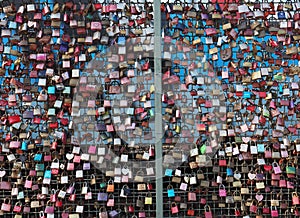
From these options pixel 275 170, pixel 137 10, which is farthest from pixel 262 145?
pixel 137 10

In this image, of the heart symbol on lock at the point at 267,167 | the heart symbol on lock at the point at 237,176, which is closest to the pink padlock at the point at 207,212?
the heart symbol on lock at the point at 237,176

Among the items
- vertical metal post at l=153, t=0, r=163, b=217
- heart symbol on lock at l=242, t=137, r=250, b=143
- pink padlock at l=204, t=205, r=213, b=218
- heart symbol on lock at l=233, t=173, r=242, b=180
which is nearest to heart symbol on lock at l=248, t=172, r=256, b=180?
heart symbol on lock at l=233, t=173, r=242, b=180

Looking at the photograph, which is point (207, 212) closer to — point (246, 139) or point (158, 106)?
point (246, 139)

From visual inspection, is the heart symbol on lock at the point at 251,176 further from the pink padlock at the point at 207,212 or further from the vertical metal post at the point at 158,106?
the vertical metal post at the point at 158,106

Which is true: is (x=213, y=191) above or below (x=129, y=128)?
below

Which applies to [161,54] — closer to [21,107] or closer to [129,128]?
[129,128]

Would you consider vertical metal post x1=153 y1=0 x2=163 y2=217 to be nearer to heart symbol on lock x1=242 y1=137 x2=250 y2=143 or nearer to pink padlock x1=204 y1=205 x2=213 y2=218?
pink padlock x1=204 y1=205 x2=213 y2=218

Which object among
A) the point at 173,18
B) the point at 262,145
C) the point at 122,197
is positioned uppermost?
the point at 173,18

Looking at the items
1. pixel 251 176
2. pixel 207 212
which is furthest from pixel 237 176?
pixel 207 212
